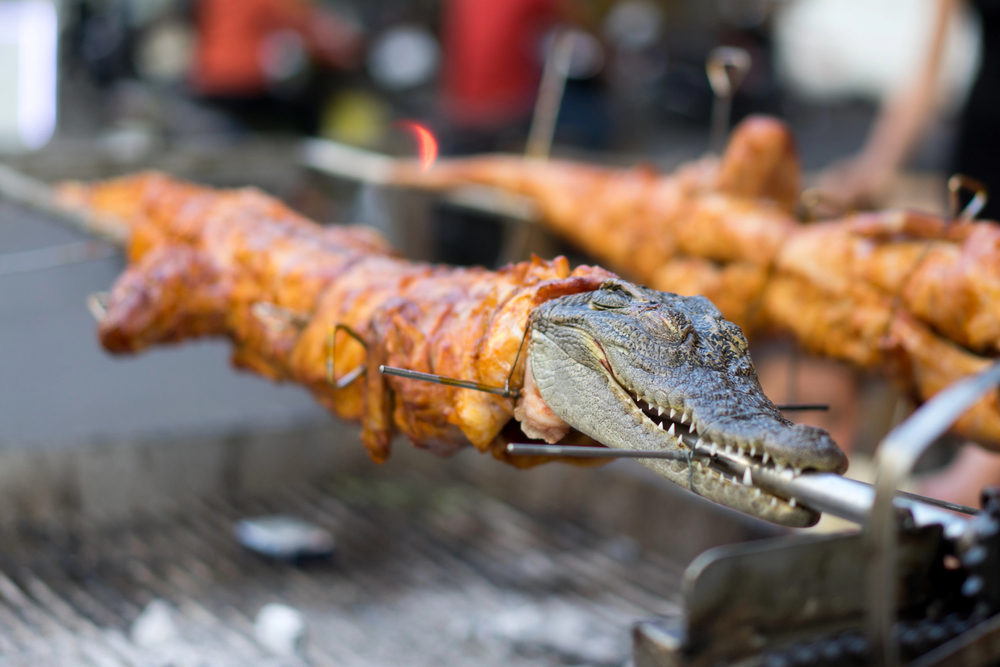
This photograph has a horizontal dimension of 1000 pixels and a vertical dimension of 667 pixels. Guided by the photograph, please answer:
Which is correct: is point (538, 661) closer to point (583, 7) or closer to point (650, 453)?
point (650, 453)

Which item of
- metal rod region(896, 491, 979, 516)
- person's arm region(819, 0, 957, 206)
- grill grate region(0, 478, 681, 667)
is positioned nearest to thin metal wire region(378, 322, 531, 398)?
metal rod region(896, 491, 979, 516)

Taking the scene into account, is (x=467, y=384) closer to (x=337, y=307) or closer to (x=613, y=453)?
(x=613, y=453)

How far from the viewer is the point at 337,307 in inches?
88.5

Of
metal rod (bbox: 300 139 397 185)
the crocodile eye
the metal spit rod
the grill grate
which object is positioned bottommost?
the grill grate

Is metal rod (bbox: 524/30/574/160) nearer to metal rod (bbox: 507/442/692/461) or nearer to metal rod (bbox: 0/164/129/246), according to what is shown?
metal rod (bbox: 0/164/129/246)

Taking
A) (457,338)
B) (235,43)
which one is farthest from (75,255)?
(235,43)

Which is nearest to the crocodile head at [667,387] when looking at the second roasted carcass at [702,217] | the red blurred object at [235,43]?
the second roasted carcass at [702,217]

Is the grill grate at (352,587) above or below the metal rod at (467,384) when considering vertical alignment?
below

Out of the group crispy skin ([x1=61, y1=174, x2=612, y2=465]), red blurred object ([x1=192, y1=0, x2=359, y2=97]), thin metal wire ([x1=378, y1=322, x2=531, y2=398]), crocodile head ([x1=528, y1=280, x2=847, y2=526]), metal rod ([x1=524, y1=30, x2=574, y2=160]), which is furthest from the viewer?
red blurred object ([x1=192, y1=0, x2=359, y2=97])

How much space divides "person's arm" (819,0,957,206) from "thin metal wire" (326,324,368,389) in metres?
2.67

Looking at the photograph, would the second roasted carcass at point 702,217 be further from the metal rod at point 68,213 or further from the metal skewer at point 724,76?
the metal rod at point 68,213

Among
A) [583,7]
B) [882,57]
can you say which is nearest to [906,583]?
[583,7]

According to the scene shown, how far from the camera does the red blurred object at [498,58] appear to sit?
748cm

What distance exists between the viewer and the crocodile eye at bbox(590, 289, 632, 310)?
155cm
